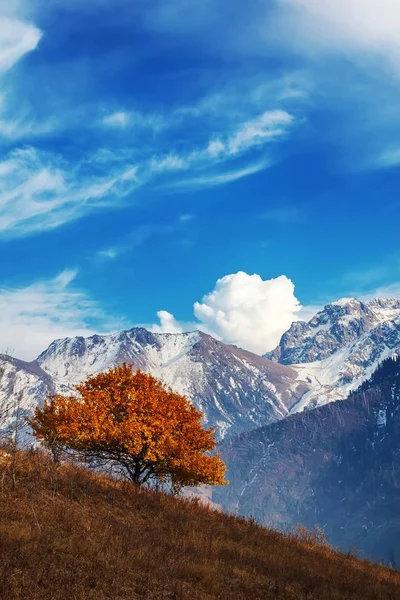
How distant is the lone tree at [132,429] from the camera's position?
26891 mm

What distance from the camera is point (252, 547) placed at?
20484mm

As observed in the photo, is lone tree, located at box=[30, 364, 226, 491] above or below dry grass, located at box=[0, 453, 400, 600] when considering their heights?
above

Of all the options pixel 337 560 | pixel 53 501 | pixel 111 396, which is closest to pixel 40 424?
pixel 111 396

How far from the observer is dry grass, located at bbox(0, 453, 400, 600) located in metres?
12.7

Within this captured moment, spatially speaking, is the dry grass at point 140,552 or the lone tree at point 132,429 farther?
the lone tree at point 132,429

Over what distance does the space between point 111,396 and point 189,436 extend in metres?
4.61

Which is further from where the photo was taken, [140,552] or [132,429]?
[132,429]

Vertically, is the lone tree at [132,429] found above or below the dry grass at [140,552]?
above

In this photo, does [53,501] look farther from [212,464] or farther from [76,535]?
[212,464]

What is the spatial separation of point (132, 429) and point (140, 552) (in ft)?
37.3

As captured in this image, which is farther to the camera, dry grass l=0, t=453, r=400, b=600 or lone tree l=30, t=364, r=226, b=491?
lone tree l=30, t=364, r=226, b=491

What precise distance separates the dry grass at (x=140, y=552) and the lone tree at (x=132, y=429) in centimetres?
232

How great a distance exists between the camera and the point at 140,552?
15445 millimetres

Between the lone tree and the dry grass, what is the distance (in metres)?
2.32
